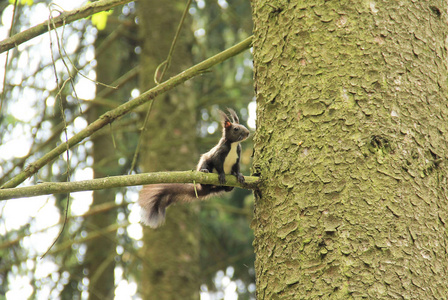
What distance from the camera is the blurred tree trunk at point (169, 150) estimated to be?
16.8 feet

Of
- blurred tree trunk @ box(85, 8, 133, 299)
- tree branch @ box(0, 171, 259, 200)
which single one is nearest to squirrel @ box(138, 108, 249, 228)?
tree branch @ box(0, 171, 259, 200)

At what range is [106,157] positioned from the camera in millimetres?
7461

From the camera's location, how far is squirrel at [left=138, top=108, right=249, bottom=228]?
3.00 m

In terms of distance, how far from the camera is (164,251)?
520 centimetres

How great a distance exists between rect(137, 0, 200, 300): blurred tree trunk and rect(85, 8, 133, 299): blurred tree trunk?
68 cm

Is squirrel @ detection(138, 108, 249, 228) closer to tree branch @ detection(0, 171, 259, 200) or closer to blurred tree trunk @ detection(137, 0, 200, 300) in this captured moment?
tree branch @ detection(0, 171, 259, 200)

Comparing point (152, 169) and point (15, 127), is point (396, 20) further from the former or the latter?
point (15, 127)

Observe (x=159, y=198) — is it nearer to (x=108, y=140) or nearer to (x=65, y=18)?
(x=65, y=18)

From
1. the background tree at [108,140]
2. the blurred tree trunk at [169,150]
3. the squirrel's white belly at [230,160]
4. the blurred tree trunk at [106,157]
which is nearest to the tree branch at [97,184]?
the squirrel's white belly at [230,160]

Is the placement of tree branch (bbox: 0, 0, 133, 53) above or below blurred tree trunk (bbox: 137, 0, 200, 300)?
above

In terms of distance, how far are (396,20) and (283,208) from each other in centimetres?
93

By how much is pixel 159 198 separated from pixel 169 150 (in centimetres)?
247

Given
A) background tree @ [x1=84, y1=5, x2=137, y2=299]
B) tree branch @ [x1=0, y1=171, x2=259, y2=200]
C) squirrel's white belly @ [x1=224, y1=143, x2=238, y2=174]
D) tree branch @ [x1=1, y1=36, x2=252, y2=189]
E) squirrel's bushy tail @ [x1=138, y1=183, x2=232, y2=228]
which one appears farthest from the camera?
background tree @ [x1=84, y1=5, x2=137, y2=299]

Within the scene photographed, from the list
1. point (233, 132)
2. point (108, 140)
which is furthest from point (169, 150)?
point (108, 140)
